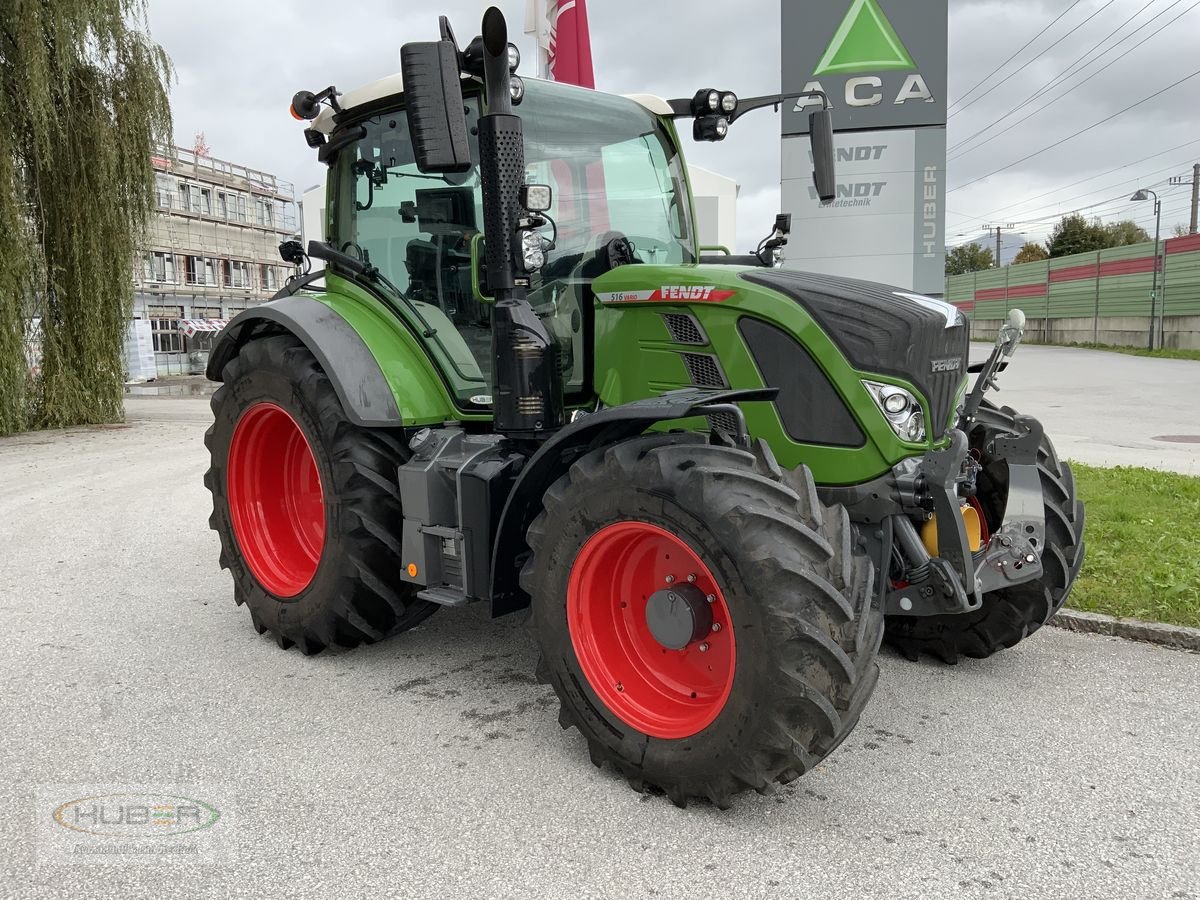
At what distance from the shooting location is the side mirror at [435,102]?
10.2ft

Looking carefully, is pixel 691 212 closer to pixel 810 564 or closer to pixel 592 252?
pixel 592 252

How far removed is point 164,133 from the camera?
571 inches

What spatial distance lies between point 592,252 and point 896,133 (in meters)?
5.44

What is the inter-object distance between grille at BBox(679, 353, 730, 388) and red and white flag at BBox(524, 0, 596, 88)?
6.45 metres

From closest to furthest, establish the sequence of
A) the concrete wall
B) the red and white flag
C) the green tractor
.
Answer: the green tractor < the red and white flag < the concrete wall

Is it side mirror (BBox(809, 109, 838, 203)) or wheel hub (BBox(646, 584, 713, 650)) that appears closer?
wheel hub (BBox(646, 584, 713, 650))

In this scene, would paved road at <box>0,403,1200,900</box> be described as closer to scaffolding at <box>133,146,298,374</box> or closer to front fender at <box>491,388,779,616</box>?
front fender at <box>491,388,779,616</box>

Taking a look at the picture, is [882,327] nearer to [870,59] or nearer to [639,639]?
[639,639]

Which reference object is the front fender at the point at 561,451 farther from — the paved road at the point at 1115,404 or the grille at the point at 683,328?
the paved road at the point at 1115,404

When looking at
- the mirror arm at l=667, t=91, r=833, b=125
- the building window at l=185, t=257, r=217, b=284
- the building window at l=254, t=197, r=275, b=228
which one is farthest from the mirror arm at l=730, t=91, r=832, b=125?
the building window at l=254, t=197, r=275, b=228

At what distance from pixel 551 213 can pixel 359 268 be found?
110cm

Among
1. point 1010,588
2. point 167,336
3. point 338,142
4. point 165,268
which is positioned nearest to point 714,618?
point 1010,588

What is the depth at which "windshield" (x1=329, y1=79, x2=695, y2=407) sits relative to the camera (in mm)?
4008

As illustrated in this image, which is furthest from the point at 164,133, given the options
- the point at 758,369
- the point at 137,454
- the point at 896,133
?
the point at 758,369
